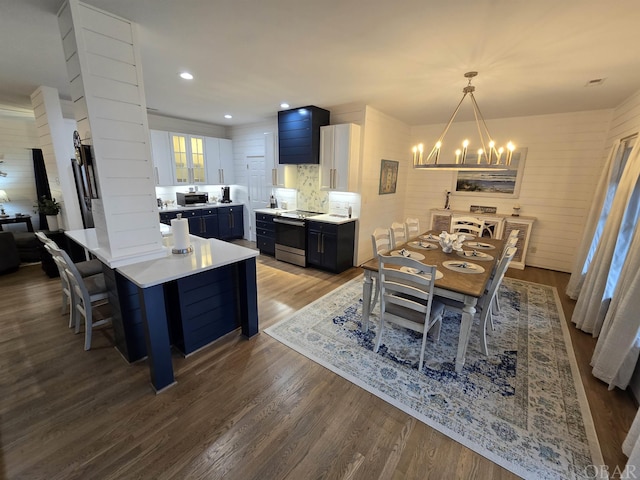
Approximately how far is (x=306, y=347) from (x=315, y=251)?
218 centimetres

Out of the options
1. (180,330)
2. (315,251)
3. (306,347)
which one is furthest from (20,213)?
(306,347)

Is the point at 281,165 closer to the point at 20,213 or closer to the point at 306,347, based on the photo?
the point at 306,347

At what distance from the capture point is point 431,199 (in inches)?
227

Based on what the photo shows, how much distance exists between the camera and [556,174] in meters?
4.52

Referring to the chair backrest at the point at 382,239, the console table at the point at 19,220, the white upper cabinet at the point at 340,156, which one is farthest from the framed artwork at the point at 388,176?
the console table at the point at 19,220

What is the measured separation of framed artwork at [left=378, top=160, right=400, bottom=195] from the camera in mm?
4992

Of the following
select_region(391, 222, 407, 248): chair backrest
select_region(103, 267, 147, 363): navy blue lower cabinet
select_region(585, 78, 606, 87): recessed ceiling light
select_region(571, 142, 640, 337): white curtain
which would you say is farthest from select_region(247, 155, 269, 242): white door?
select_region(571, 142, 640, 337): white curtain

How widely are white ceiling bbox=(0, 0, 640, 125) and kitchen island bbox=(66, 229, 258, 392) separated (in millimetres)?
1856

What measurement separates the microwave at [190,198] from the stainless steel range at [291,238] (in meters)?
2.17

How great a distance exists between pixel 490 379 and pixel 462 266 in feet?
3.23

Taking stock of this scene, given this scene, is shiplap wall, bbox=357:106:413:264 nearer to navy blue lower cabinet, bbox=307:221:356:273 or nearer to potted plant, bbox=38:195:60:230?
navy blue lower cabinet, bbox=307:221:356:273

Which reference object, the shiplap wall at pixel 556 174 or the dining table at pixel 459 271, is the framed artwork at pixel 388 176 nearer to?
the shiplap wall at pixel 556 174

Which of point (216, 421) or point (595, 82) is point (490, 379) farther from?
point (595, 82)

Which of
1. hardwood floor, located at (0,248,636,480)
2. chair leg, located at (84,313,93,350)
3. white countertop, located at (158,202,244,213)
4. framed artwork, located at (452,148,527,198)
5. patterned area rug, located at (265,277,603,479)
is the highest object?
framed artwork, located at (452,148,527,198)
